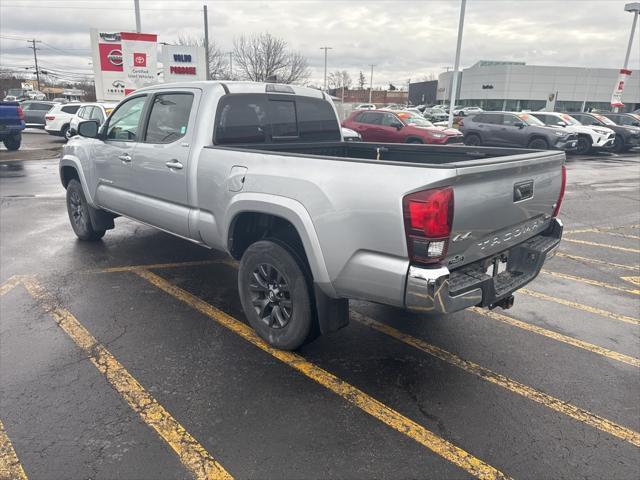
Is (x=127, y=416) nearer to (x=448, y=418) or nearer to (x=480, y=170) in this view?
(x=448, y=418)

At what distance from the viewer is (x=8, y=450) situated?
251 cm

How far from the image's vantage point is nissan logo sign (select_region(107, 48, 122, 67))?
2028cm

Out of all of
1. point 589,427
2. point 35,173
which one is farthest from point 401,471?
point 35,173

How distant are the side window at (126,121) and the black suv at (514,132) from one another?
624 inches

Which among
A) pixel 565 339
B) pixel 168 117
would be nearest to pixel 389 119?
pixel 168 117

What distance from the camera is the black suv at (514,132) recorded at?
17.3 m

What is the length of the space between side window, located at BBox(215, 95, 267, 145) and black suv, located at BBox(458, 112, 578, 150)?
1555cm

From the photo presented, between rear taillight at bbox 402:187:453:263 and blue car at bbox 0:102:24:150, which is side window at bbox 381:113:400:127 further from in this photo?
rear taillight at bbox 402:187:453:263

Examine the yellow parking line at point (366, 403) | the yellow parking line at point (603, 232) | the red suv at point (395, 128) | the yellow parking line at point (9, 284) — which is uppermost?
the red suv at point (395, 128)

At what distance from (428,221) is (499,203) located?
0.70 meters

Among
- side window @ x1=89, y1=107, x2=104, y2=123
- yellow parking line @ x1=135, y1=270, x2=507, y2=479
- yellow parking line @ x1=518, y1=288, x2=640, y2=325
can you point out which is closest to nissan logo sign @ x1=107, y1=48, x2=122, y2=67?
side window @ x1=89, y1=107, x2=104, y2=123

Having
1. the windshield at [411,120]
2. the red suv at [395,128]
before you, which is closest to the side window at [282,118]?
the red suv at [395,128]

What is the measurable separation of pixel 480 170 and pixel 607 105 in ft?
284

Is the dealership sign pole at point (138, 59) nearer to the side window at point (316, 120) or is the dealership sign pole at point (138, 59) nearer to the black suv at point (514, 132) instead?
the black suv at point (514, 132)
